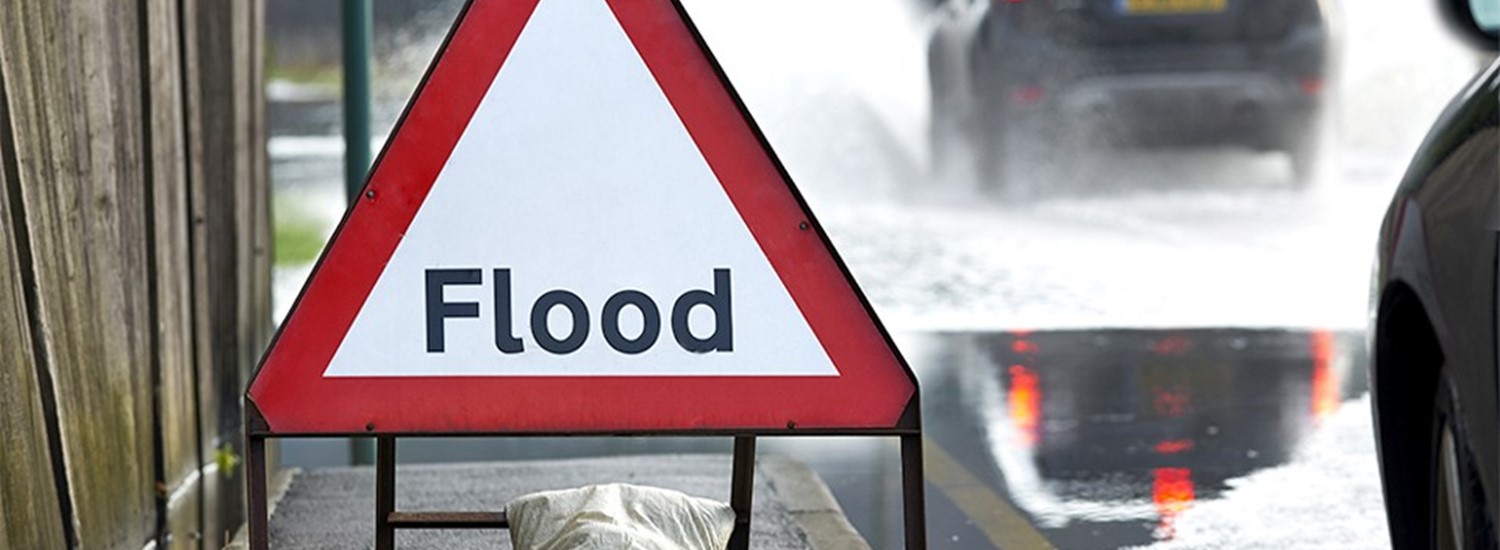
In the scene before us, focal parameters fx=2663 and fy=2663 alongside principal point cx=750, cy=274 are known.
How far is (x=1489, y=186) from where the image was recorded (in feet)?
12.3

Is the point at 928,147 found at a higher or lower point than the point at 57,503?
higher

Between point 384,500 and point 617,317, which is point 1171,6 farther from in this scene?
point 617,317

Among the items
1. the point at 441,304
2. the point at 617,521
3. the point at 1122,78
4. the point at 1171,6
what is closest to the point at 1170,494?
the point at 617,521

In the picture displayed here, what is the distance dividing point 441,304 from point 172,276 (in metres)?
2.23

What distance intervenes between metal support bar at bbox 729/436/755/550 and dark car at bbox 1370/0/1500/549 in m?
1.16

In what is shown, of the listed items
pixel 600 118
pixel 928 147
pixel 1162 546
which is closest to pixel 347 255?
pixel 600 118

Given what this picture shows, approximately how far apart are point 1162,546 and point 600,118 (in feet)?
9.19

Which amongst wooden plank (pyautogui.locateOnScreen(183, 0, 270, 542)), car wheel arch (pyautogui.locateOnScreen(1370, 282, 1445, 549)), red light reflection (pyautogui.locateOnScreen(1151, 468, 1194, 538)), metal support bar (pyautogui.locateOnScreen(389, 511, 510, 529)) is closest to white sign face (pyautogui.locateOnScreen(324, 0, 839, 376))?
metal support bar (pyautogui.locateOnScreen(389, 511, 510, 529))

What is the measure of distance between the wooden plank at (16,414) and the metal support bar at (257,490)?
69 centimetres

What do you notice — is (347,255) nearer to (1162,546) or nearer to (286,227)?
(1162,546)

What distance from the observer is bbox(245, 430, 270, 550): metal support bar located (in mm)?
3928

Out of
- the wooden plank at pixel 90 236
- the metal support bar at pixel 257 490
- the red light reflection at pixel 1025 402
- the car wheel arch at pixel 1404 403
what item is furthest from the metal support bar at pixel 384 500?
the red light reflection at pixel 1025 402

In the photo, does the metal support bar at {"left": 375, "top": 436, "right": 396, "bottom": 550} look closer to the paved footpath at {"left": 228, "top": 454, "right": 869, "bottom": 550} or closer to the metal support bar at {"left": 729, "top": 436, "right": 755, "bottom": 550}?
the metal support bar at {"left": 729, "top": 436, "right": 755, "bottom": 550}

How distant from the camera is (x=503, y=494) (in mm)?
6734
